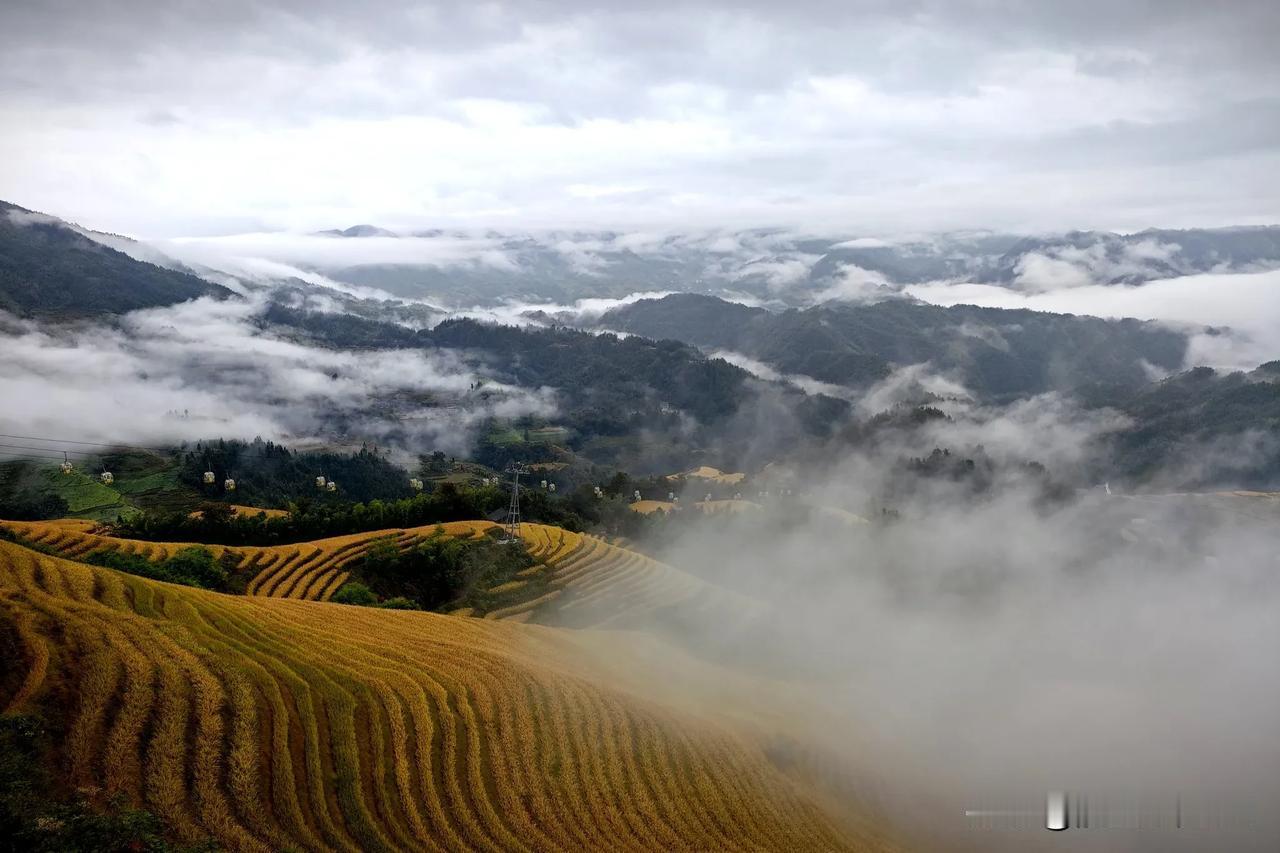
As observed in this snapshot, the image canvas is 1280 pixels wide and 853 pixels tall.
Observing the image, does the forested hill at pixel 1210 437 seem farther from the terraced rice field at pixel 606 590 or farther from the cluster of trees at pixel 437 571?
the cluster of trees at pixel 437 571

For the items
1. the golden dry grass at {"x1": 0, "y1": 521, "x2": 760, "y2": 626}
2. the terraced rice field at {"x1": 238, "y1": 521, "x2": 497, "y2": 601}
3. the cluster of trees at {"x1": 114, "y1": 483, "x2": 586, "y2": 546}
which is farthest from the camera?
the cluster of trees at {"x1": 114, "y1": 483, "x2": 586, "y2": 546}

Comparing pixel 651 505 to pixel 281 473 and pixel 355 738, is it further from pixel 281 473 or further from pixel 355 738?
pixel 355 738

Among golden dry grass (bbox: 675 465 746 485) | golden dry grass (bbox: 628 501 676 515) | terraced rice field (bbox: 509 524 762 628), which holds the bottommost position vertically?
golden dry grass (bbox: 675 465 746 485)

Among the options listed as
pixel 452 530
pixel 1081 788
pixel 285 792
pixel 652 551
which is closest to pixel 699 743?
pixel 285 792

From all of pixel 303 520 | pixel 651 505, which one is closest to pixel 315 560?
pixel 303 520

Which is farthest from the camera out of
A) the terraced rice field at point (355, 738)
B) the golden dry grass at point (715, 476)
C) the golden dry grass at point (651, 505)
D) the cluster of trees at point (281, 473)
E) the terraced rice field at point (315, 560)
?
the golden dry grass at point (715, 476)

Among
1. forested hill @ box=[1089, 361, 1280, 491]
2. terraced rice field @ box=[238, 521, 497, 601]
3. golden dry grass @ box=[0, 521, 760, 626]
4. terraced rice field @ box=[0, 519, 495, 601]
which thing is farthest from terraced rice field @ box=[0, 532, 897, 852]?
forested hill @ box=[1089, 361, 1280, 491]

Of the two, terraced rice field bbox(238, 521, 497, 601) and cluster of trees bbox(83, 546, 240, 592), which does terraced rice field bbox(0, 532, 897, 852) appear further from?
terraced rice field bbox(238, 521, 497, 601)

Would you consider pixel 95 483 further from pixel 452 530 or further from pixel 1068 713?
pixel 1068 713

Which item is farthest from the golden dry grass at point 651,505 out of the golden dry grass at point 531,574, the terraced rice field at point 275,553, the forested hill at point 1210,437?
the forested hill at point 1210,437
